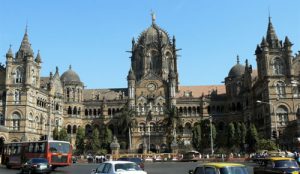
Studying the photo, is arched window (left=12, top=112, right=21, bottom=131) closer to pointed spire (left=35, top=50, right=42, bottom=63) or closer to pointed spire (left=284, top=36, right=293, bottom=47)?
pointed spire (left=35, top=50, right=42, bottom=63)

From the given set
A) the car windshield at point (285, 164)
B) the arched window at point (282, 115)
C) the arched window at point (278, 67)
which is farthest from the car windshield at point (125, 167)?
the arched window at point (278, 67)

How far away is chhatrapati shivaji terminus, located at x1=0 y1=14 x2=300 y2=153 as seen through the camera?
70938mm

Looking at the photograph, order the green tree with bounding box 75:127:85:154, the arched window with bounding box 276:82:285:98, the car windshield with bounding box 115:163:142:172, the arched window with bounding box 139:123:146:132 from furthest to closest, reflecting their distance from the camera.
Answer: the arched window with bounding box 139:123:146:132 < the green tree with bounding box 75:127:85:154 < the arched window with bounding box 276:82:285:98 < the car windshield with bounding box 115:163:142:172

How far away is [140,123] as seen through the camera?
90625 mm

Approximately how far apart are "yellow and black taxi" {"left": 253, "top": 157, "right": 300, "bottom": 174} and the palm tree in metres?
62.7

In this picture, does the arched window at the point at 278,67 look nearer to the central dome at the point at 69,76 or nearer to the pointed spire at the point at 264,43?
the pointed spire at the point at 264,43

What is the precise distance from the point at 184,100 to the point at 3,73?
42.0 m

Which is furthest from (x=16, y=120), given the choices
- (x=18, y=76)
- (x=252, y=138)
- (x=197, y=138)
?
(x=252, y=138)

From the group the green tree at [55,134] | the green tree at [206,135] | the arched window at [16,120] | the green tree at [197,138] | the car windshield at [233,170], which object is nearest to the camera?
the car windshield at [233,170]

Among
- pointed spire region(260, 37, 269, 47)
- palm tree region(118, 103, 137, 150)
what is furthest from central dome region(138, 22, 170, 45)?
pointed spire region(260, 37, 269, 47)

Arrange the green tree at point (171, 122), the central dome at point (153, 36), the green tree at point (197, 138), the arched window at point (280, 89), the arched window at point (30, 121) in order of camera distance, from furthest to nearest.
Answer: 1. the central dome at point (153, 36)
2. the green tree at point (171, 122)
3. the green tree at point (197, 138)
4. the arched window at point (30, 121)
5. the arched window at point (280, 89)

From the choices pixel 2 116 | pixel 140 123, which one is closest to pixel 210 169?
pixel 2 116

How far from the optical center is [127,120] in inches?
3346

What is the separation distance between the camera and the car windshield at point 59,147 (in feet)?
122
